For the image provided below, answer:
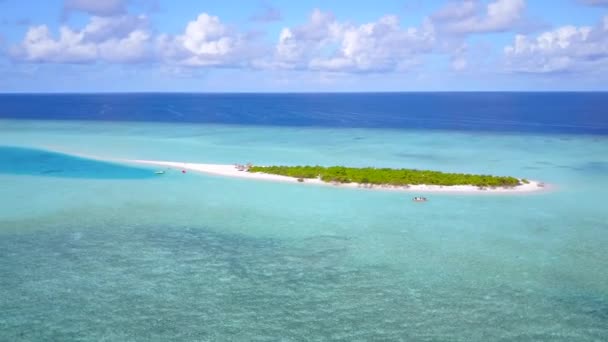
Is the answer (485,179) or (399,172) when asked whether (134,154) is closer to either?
Answer: (399,172)

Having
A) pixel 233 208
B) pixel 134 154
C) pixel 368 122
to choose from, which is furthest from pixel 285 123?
pixel 233 208

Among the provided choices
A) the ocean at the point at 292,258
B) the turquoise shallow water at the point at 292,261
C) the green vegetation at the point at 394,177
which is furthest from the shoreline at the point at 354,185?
the turquoise shallow water at the point at 292,261

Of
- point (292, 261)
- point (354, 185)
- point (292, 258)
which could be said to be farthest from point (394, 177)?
point (292, 261)

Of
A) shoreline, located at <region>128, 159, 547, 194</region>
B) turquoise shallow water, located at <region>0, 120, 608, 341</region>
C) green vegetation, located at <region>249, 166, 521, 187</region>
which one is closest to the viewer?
turquoise shallow water, located at <region>0, 120, 608, 341</region>

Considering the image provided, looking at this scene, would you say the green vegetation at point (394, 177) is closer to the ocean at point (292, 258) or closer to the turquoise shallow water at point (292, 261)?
the ocean at point (292, 258)

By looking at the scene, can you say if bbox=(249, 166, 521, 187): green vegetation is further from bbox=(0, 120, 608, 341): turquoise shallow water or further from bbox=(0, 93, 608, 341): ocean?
bbox=(0, 120, 608, 341): turquoise shallow water

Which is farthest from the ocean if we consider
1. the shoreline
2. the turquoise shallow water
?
the shoreline

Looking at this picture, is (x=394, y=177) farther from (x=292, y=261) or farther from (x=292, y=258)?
(x=292, y=261)
